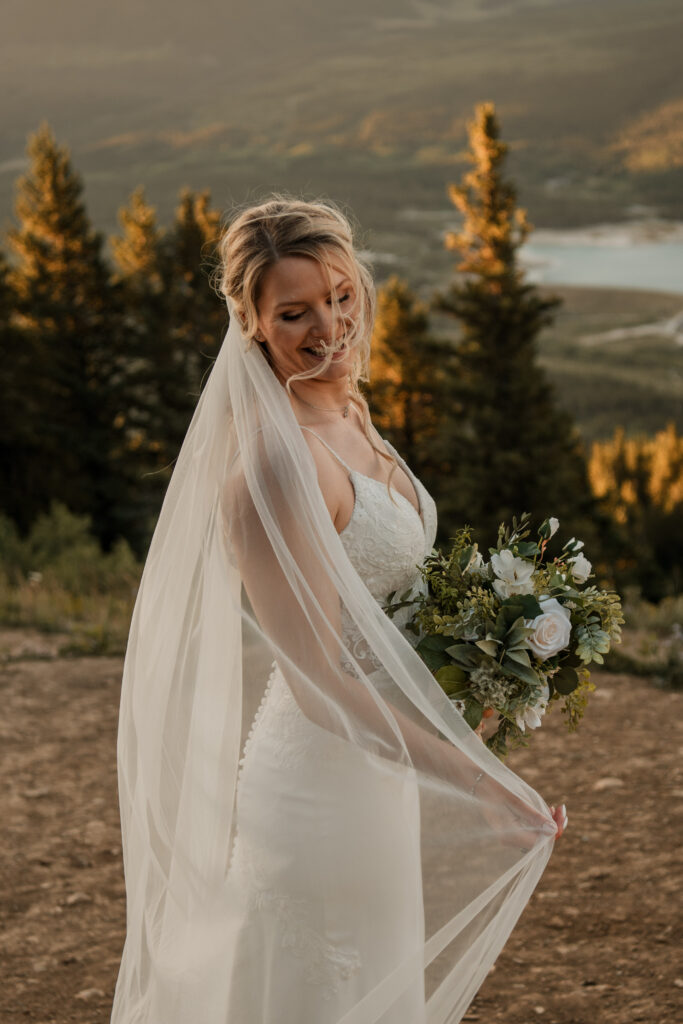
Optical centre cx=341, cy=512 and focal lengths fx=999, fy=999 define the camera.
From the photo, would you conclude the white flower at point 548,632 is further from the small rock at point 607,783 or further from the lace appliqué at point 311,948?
the small rock at point 607,783

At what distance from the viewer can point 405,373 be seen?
121 feet

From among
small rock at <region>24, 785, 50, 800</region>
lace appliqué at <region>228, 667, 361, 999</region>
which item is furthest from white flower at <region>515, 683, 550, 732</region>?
small rock at <region>24, 785, 50, 800</region>

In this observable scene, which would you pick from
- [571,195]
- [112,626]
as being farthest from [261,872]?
[571,195]

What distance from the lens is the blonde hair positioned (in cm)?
206

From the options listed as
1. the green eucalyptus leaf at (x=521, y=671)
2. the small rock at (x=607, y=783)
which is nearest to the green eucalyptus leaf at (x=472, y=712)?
the green eucalyptus leaf at (x=521, y=671)

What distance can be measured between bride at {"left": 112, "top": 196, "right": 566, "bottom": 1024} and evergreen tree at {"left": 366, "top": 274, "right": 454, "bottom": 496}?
33487 mm

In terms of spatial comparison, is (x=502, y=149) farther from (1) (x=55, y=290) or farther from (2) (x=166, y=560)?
(2) (x=166, y=560)

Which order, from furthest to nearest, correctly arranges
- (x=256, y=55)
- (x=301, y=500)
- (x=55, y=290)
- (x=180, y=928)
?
1. (x=256, y=55)
2. (x=55, y=290)
3. (x=180, y=928)
4. (x=301, y=500)

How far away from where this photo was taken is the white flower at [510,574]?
2186 millimetres

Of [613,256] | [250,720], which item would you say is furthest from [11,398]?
[613,256]

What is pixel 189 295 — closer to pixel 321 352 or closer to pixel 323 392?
pixel 323 392

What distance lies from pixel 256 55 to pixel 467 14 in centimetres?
3349

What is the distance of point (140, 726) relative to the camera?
241cm

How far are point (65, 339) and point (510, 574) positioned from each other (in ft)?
143
